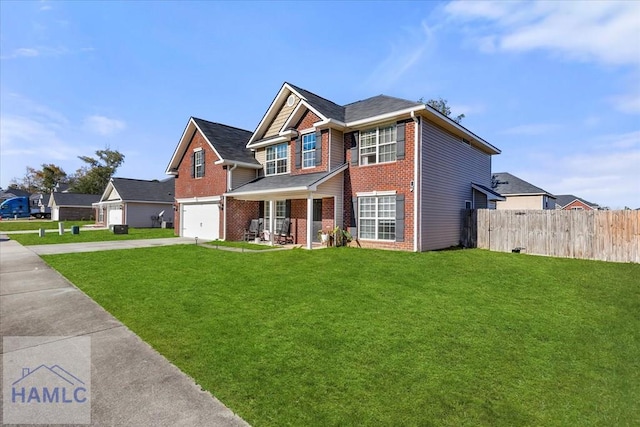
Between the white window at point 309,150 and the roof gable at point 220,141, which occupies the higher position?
the roof gable at point 220,141

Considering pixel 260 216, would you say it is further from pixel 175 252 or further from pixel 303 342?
pixel 303 342

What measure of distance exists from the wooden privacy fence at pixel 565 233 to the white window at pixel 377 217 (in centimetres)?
478

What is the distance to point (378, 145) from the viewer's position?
570 inches

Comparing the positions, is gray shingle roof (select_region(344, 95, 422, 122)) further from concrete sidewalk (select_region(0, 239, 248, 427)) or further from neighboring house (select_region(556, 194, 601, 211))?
neighboring house (select_region(556, 194, 601, 211))

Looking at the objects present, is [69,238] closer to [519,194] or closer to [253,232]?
[253,232]

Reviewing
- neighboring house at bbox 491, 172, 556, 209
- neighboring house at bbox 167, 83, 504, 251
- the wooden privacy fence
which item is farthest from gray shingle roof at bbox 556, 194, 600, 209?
the wooden privacy fence

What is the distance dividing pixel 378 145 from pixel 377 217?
337cm

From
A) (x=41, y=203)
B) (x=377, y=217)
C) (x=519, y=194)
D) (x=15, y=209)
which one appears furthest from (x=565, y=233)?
(x=41, y=203)

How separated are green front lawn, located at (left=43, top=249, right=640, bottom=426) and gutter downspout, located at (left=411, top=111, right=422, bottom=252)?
9.88ft

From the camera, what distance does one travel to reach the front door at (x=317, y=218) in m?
16.2

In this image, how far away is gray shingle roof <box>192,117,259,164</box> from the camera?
19.8 metres

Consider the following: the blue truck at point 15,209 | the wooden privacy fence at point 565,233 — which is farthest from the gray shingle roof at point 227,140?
the blue truck at point 15,209

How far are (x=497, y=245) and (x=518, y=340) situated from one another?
10.6m

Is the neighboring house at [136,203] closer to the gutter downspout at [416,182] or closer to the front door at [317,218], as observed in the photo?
the front door at [317,218]
